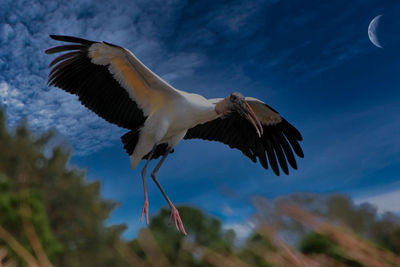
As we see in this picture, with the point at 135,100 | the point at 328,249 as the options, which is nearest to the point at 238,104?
the point at 135,100

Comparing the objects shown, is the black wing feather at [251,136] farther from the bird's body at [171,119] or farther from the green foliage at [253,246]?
the green foliage at [253,246]

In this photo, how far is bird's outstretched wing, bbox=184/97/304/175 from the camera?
16.3 ft

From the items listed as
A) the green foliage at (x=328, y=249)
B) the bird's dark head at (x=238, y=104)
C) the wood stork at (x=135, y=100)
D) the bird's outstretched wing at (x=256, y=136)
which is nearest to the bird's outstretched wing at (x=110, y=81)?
the wood stork at (x=135, y=100)

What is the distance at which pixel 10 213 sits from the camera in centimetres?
952

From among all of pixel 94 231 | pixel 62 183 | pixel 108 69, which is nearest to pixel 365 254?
pixel 108 69

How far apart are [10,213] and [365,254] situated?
1054 cm

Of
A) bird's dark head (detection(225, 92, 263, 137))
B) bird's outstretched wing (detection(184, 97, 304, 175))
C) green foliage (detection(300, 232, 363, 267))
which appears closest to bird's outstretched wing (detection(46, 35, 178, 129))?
bird's dark head (detection(225, 92, 263, 137))

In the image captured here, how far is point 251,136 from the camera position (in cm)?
507

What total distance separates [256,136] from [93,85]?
7.57 feet

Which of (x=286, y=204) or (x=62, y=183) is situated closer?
(x=286, y=204)

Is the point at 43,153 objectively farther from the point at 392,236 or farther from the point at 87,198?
the point at 392,236

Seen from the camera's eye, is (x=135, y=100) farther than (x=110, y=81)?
Yes

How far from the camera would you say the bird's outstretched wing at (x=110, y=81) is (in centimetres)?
382

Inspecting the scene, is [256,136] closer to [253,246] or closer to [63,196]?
[253,246]
